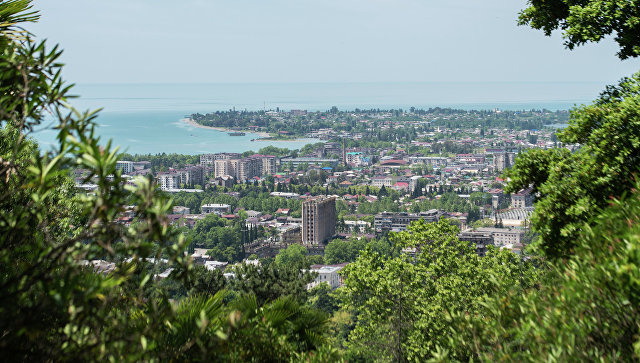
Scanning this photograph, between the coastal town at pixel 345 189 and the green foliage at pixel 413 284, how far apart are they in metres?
9.06

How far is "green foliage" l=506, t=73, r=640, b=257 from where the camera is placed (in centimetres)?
276

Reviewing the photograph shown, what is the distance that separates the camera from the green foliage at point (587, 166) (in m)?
2.76

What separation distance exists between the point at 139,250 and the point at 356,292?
413cm

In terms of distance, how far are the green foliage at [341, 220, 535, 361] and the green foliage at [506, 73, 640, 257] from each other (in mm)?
1712

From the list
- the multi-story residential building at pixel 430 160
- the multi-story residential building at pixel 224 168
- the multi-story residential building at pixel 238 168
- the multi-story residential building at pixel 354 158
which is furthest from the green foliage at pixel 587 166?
the multi-story residential building at pixel 354 158

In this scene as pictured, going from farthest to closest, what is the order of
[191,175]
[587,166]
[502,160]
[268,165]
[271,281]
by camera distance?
[268,165] → [502,160] → [191,175] → [271,281] → [587,166]

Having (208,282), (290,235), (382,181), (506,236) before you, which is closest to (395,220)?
(290,235)

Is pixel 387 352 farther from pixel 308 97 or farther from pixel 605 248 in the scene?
pixel 308 97

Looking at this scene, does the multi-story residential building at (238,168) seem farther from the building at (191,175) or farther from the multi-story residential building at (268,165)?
the building at (191,175)

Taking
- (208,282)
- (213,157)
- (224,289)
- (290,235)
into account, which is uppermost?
(224,289)

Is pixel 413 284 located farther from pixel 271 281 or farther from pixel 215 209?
pixel 215 209

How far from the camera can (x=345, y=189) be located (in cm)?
5372

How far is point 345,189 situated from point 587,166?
50860 millimetres

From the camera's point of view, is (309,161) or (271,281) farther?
(309,161)
